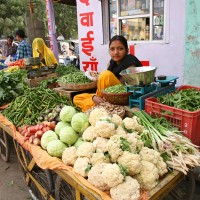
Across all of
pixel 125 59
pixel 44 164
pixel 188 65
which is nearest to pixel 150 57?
pixel 188 65

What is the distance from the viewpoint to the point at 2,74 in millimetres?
4340

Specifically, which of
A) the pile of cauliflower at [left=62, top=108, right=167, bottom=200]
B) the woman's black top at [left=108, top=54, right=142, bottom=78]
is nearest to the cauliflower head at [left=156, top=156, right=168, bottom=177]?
the pile of cauliflower at [left=62, top=108, right=167, bottom=200]

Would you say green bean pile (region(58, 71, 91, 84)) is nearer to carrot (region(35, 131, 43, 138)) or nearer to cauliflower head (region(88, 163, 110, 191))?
carrot (region(35, 131, 43, 138))

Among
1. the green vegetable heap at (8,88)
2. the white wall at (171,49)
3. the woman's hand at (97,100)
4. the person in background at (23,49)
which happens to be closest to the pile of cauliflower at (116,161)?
the woman's hand at (97,100)

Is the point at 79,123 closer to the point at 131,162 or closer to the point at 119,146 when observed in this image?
the point at 119,146

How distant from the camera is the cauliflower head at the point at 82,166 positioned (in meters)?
1.83

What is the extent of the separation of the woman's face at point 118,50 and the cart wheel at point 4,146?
7.44 ft

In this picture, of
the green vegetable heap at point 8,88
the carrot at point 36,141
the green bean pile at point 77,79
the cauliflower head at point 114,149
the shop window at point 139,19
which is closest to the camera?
the cauliflower head at point 114,149

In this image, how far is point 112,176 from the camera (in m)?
1.60

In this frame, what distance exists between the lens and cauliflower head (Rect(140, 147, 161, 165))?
1851mm

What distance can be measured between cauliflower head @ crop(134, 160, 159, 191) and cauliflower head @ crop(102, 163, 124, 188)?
19cm

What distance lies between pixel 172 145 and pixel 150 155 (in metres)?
0.32

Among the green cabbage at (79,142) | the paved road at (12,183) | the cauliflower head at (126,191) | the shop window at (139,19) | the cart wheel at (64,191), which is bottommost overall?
the paved road at (12,183)

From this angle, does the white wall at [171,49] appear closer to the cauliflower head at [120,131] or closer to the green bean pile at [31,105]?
the green bean pile at [31,105]
